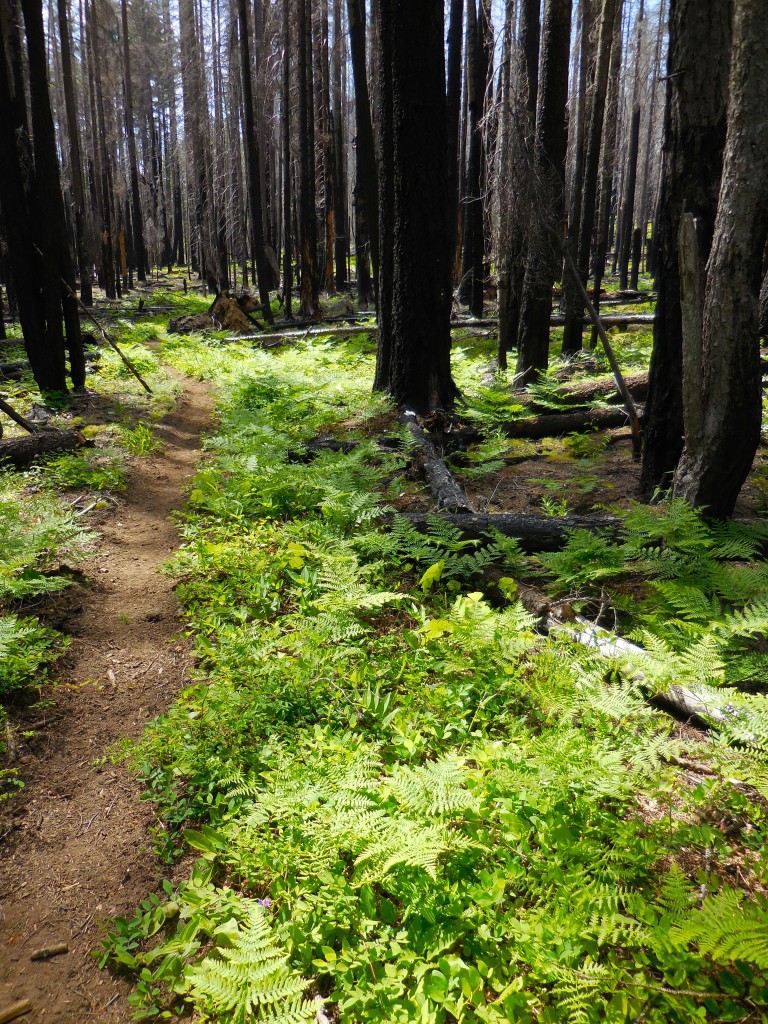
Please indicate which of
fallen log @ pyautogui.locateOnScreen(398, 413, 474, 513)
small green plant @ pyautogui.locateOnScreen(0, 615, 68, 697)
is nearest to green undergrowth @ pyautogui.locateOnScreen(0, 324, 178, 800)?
small green plant @ pyautogui.locateOnScreen(0, 615, 68, 697)

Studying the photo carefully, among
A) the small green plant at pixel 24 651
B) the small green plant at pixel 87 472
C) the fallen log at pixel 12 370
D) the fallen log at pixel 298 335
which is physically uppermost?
the fallen log at pixel 298 335

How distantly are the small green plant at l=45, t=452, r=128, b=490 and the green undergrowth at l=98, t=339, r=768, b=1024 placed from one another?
2.56 m

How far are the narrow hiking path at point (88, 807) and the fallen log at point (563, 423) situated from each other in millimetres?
4252

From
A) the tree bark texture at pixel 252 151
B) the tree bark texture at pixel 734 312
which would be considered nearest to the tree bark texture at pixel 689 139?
the tree bark texture at pixel 734 312

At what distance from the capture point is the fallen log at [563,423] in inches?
295

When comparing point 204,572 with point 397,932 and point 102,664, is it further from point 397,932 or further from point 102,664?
point 397,932

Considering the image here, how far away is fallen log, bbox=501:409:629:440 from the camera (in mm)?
7480

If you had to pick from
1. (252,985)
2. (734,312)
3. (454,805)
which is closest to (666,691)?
(454,805)

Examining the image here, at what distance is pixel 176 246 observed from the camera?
53375mm

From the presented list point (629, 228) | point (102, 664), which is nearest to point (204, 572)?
point (102, 664)

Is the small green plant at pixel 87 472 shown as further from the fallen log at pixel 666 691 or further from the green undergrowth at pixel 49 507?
the fallen log at pixel 666 691

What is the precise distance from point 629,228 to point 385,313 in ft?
76.8

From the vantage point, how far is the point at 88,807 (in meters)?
2.85

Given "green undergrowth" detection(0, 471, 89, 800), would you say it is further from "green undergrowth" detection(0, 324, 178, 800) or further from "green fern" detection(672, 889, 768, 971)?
"green fern" detection(672, 889, 768, 971)
